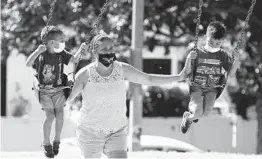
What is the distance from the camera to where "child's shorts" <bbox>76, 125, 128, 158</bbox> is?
680 cm

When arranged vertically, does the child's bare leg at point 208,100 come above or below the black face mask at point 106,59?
below

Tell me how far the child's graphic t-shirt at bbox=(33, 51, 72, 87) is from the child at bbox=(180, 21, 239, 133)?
1536mm

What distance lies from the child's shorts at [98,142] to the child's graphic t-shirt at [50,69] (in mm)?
1923

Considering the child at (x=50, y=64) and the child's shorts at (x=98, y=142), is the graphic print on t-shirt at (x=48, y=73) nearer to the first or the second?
the child at (x=50, y=64)

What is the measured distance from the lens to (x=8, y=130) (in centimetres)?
1989

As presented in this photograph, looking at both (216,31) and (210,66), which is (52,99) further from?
(216,31)

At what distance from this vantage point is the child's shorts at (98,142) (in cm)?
680

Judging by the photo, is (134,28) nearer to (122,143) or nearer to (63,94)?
(63,94)

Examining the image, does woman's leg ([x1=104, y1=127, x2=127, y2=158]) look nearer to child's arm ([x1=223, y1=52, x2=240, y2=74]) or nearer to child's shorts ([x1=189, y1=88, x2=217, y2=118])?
child's shorts ([x1=189, y1=88, x2=217, y2=118])

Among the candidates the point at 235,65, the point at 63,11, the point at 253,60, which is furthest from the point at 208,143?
the point at 235,65

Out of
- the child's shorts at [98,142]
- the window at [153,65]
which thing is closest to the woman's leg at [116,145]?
the child's shorts at [98,142]

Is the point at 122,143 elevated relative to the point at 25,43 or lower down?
lower down

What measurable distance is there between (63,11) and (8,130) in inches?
230

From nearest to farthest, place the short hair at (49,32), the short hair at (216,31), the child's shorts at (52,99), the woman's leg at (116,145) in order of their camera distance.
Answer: the woman's leg at (116,145)
the short hair at (216,31)
the short hair at (49,32)
the child's shorts at (52,99)
